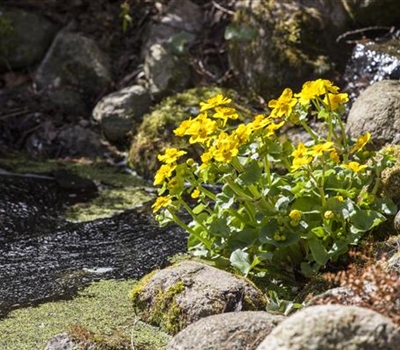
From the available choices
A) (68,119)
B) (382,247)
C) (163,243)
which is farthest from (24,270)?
(68,119)

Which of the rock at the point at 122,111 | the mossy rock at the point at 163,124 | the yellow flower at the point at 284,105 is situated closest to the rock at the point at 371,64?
the mossy rock at the point at 163,124

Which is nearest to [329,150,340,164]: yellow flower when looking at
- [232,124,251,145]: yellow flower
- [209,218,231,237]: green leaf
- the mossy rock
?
[232,124,251,145]: yellow flower

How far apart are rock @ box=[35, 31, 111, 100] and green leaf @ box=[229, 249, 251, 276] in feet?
12.0

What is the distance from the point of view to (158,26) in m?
7.05

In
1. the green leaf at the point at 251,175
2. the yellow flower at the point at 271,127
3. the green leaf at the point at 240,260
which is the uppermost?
the yellow flower at the point at 271,127

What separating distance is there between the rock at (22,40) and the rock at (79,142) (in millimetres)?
1071

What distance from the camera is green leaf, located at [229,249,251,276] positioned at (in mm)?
3391

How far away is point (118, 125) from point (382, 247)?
3149mm

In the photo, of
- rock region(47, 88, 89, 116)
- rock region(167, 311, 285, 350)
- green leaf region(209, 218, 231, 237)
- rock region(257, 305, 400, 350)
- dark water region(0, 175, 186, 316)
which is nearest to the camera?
rock region(257, 305, 400, 350)

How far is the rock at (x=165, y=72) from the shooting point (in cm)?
641

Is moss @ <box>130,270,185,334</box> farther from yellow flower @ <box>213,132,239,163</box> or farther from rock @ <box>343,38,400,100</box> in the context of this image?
rock @ <box>343,38,400,100</box>

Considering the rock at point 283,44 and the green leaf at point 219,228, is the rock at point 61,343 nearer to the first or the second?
the green leaf at point 219,228

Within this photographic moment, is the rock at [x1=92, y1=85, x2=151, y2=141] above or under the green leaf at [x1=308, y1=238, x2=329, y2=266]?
under

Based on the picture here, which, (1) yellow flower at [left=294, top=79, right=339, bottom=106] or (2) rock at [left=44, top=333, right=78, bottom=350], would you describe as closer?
(2) rock at [left=44, top=333, right=78, bottom=350]
